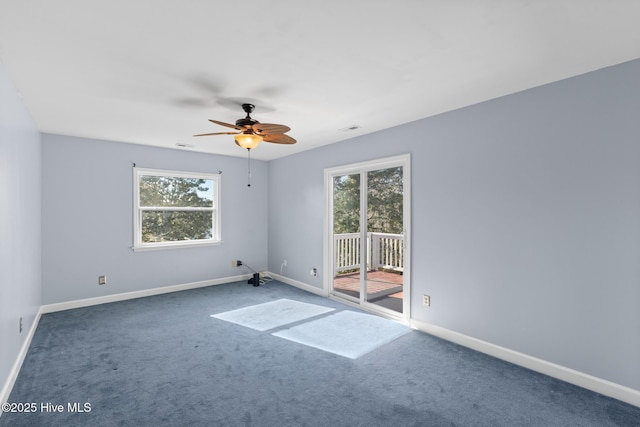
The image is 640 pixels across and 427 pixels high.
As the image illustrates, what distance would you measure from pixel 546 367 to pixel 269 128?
3.17m

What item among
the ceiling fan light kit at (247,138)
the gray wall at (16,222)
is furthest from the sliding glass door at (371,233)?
the gray wall at (16,222)

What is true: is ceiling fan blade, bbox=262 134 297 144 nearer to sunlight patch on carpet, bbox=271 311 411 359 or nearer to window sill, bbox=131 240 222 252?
sunlight patch on carpet, bbox=271 311 411 359

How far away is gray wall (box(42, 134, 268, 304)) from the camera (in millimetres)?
4184

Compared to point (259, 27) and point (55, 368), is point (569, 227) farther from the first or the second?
point (55, 368)

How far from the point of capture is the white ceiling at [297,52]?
1.66m

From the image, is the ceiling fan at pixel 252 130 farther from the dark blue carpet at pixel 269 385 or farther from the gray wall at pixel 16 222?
the dark blue carpet at pixel 269 385

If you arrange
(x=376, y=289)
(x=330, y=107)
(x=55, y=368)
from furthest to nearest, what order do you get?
(x=376, y=289) < (x=330, y=107) < (x=55, y=368)

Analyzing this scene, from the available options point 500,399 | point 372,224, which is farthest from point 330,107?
point 500,399

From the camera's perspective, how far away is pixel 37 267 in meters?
3.79

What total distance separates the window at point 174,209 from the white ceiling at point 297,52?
1.81 meters

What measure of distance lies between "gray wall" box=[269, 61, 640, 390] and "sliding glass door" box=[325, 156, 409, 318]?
0.83 feet

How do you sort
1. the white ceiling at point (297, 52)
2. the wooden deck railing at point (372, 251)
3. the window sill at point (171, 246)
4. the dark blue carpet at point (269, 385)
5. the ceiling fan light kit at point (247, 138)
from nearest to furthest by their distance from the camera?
1. the white ceiling at point (297, 52)
2. the dark blue carpet at point (269, 385)
3. the ceiling fan light kit at point (247, 138)
4. the wooden deck railing at point (372, 251)
5. the window sill at point (171, 246)

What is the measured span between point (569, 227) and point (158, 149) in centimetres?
544

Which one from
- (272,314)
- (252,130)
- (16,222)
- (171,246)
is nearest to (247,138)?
(252,130)
